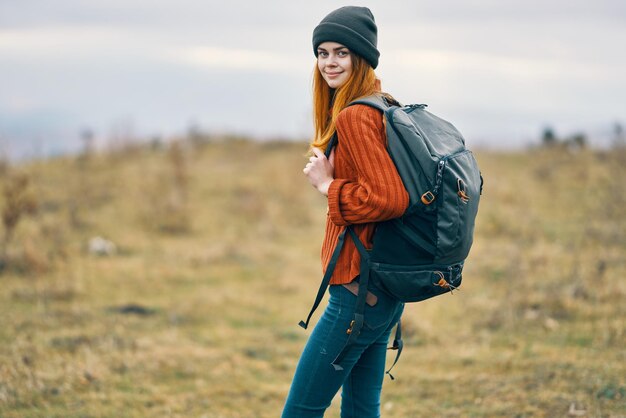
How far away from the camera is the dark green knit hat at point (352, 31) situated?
8.14 feet

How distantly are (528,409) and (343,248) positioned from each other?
7.86ft

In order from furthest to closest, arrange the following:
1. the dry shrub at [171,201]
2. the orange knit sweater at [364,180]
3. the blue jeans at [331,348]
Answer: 1. the dry shrub at [171,201]
2. the blue jeans at [331,348]
3. the orange knit sweater at [364,180]

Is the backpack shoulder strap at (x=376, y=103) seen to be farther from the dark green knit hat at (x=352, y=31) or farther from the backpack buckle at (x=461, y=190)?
the backpack buckle at (x=461, y=190)

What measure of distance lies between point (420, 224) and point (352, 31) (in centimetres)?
79

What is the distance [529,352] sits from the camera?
5.21m

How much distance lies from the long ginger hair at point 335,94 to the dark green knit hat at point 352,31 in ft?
0.15

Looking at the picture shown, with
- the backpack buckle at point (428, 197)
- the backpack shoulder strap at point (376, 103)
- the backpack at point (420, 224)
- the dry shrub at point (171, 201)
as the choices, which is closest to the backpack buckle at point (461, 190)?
the backpack at point (420, 224)

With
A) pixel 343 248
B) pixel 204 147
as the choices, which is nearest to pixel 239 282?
pixel 343 248

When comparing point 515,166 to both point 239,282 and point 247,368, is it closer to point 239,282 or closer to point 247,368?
point 239,282

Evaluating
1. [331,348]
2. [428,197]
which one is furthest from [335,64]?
[331,348]

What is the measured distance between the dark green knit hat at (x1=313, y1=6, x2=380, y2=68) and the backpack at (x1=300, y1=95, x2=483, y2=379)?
220 millimetres

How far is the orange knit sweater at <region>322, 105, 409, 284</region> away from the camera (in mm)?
2248

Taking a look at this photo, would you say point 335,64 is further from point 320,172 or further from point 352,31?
point 320,172

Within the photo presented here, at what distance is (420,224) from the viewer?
2336 mm
